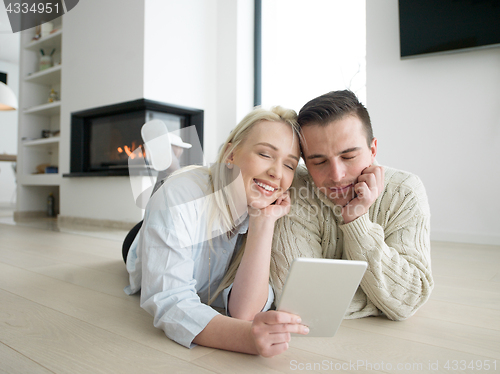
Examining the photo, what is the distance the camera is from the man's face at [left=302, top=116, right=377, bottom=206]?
0.83 metres

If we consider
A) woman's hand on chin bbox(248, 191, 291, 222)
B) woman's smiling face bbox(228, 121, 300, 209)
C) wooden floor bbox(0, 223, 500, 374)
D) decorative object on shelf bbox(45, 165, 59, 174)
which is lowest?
wooden floor bbox(0, 223, 500, 374)

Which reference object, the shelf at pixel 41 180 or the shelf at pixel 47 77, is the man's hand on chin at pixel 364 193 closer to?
the shelf at pixel 41 180

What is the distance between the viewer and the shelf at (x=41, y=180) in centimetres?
350

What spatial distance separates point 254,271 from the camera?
787 mm

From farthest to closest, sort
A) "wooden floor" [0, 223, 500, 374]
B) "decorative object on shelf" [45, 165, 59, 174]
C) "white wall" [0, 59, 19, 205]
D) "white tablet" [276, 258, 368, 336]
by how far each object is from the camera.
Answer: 1. "white wall" [0, 59, 19, 205]
2. "decorative object on shelf" [45, 165, 59, 174]
3. "wooden floor" [0, 223, 500, 374]
4. "white tablet" [276, 258, 368, 336]

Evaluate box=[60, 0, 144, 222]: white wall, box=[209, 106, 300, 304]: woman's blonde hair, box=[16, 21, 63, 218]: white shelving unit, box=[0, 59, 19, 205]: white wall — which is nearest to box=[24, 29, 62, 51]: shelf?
box=[16, 21, 63, 218]: white shelving unit

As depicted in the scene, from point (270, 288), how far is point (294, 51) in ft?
8.66

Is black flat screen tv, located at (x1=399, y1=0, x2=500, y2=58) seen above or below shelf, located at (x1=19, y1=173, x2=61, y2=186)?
above

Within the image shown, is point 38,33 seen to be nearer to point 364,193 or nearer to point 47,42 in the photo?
point 47,42

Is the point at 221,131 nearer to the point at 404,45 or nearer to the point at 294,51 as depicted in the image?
the point at 294,51

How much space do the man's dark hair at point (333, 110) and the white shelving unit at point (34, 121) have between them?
11.6ft

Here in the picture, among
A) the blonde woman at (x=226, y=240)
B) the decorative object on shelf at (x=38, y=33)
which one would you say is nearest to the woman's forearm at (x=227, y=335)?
the blonde woman at (x=226, y=240)

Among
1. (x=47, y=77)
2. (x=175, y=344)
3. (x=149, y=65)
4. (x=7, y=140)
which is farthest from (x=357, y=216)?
(x=7, y=140)

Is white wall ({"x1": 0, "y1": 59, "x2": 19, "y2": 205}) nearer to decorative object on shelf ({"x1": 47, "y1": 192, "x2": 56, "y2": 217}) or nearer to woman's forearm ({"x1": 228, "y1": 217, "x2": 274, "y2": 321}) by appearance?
decorative object on shelf ({"x1": 47, "y1": 192, "x2": 56, "y2": 217})
